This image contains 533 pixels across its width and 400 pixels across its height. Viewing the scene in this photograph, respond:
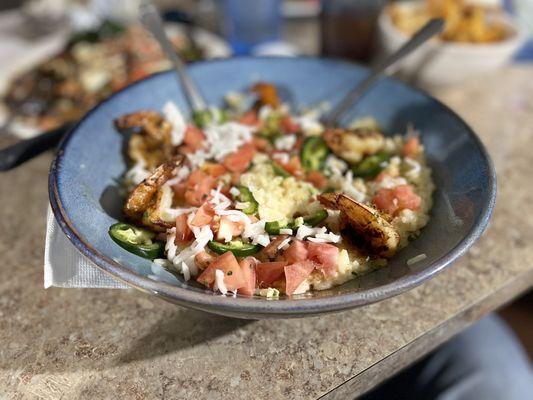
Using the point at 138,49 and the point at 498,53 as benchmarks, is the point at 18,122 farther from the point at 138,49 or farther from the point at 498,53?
the point at 498,53

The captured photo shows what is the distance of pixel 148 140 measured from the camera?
1.25 meters

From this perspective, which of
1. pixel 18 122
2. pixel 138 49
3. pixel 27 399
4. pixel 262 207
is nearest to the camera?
pixel 27 399

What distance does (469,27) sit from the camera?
1.88 metres

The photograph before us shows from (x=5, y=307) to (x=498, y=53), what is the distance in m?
1.69

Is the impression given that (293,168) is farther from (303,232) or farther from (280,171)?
(303,232)

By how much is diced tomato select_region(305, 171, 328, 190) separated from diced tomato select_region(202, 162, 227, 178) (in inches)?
7.9

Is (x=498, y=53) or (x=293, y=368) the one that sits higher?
(x=498, y=53)

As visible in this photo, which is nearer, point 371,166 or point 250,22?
point 371,166

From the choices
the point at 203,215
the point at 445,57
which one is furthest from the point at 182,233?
the point at 445,57

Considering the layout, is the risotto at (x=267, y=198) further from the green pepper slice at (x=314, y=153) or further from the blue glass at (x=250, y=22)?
the blue glass at (x=250, y=22)

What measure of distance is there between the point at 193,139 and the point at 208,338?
0.48 meters

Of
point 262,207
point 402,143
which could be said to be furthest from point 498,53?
point 262,207

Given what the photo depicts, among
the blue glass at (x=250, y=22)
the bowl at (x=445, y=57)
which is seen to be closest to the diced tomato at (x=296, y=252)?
the bowl at (x=445, y=57)

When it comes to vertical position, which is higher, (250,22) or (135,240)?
(135,240)
